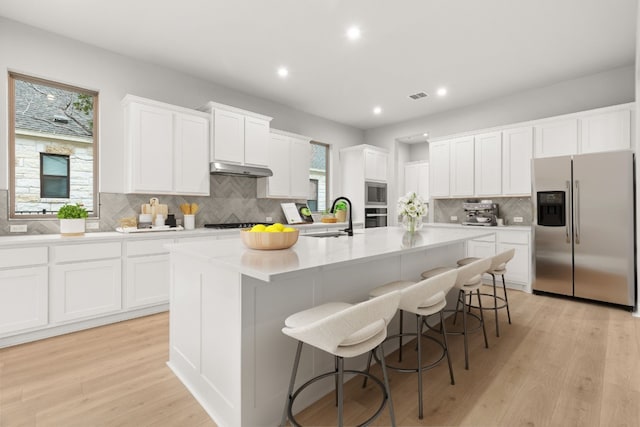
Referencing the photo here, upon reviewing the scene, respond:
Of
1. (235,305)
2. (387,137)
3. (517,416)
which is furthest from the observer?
(387,137)

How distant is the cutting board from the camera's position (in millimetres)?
3756

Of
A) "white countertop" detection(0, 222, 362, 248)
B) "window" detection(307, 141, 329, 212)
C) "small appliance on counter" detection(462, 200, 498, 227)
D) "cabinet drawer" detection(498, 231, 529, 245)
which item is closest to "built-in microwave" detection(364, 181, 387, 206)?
"window" detection(307, 141, 329, 212)

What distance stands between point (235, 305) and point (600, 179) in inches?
171

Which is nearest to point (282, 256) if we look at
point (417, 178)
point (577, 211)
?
point (577, 211)

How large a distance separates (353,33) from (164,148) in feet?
8.09

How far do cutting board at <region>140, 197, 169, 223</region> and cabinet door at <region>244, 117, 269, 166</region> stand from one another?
4.10 feet

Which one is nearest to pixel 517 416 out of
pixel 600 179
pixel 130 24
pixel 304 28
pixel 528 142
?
pixel 600 179

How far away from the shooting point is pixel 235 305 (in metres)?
1.59

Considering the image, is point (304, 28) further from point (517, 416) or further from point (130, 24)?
point (517, 416)

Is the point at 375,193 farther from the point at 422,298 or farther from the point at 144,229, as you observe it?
the point at 422,298

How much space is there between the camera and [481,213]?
5062 mm

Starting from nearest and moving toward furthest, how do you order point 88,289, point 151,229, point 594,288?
point 88,289 < point 151,229 < point 594,288

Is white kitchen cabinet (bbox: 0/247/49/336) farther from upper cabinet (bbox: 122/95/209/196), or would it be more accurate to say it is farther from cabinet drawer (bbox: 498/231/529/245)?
cabinet drawer (bbox: 498/231/529/245)

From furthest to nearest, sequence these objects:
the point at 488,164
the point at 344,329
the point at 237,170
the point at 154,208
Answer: the point at 488,164 < the point at 237,170 < the point at 154,208 < the point at 344,329
